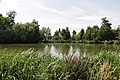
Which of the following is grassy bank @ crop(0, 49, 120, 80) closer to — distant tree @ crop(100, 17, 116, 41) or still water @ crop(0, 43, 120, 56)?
still water @ crop(0, 43, 120, 56)

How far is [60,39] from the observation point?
330 ft

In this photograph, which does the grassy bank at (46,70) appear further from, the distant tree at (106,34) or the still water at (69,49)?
the distant tree at (106,34)

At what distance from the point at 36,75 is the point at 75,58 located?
1.47 meters

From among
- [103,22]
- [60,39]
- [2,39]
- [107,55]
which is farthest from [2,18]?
[107,55]

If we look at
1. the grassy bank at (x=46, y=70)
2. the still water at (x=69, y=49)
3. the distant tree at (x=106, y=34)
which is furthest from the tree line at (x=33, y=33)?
the grassy bank at (x=46, y=70)

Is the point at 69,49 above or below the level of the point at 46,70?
below

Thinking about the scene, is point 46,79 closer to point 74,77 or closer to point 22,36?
point 74,77

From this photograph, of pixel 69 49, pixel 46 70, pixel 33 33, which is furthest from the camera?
pixel 33 33

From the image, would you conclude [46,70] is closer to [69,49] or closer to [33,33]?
[69,49]

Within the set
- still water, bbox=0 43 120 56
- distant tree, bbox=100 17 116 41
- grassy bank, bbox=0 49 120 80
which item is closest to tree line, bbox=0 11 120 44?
distant tree, bbox=100 17 116 41

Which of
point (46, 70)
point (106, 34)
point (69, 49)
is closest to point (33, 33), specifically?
point (106, 34)

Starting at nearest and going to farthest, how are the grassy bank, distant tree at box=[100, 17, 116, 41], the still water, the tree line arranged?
1. the grassy bank
2. the still water
3. the tree line
4. distant tree at box=[100, 17, 116, 41]

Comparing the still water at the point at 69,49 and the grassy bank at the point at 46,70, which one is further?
the still water at the point at 69,49

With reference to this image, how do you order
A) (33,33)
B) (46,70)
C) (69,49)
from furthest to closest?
(33,33) < (69,49) < (46,70)
